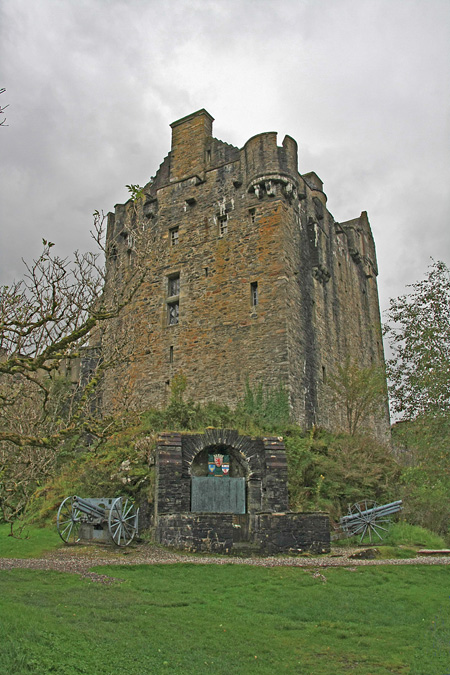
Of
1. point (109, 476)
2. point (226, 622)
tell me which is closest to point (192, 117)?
point (109, 476)

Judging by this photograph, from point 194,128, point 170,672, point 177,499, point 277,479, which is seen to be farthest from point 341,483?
point 194,128

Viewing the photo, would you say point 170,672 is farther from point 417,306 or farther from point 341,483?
point 341,483

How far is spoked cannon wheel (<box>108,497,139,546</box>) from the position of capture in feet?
48.5

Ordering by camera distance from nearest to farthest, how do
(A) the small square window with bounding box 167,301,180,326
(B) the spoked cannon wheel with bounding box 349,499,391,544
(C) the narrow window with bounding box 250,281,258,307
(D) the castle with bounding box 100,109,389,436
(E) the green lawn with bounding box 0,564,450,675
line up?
(E) the green lawn with bounding box 0,564,450,675, (B) the spoked cannon wheel with bounding box 349,499,391,544, (D) the castle with bounding box 100,109,389,436, (C) the narrow window with bounding box 250,281,258,307, (A) the small square window with bounding box 167,301,180,326

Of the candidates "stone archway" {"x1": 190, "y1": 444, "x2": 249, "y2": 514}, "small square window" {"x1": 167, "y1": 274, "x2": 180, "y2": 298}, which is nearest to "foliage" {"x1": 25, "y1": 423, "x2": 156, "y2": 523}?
"stone archway" {"x1": 190, "y1": 444, "x2": 249, "y2": 514}

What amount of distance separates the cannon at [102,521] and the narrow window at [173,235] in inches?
587

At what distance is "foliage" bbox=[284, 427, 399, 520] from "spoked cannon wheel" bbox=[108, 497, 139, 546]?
4.91 metres

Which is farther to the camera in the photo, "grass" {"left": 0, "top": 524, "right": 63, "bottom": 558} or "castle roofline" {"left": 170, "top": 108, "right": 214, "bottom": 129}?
"castle roofline" {"left": 170, "top": 108, "right": 214, "bottom": 129}

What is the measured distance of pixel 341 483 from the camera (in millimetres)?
18766

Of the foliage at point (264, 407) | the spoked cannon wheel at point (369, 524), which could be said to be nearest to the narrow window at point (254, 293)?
the foliage at point (264, 407)

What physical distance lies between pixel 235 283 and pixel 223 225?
3.11 meters

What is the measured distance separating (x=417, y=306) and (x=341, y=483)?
686 cm

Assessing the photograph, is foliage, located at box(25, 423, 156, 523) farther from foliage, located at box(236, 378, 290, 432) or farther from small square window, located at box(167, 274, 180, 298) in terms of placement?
small square window, located at box(167, 274, 180, 298)

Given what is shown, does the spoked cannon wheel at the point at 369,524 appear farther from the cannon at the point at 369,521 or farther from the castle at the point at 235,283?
the castle at the point at 235,283
